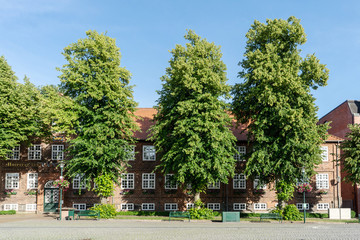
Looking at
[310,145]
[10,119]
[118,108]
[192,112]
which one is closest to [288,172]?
[310,145]

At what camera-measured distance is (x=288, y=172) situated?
97.8 feet

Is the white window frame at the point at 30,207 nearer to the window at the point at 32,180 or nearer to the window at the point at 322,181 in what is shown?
the window at the point at 32,180

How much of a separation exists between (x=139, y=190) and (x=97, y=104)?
37.9 feet

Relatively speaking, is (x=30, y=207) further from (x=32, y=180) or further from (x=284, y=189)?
(x=284, y=189)

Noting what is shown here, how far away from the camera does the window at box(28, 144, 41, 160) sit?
126 ft

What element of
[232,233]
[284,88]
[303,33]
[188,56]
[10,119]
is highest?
[303,33]

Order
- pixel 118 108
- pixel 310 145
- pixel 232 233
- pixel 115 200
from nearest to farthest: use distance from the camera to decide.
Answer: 1. pixel 232 233
2. pixel 310 145
3. pixel 118 108
4. pixel 115 200

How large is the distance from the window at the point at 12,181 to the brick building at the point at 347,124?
123 feet

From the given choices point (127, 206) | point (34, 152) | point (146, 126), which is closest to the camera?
point (127, 206)

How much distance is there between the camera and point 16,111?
1304 inches

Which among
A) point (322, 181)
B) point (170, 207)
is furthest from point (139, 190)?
point (322, 181)

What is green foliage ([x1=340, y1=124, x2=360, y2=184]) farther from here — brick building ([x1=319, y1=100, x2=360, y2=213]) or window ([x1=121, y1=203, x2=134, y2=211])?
window ([x1=121, y1=203, x2=134, y2=211])

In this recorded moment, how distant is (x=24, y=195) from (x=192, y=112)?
70.5 feet

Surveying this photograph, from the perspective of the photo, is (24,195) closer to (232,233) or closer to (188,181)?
(188,181)
